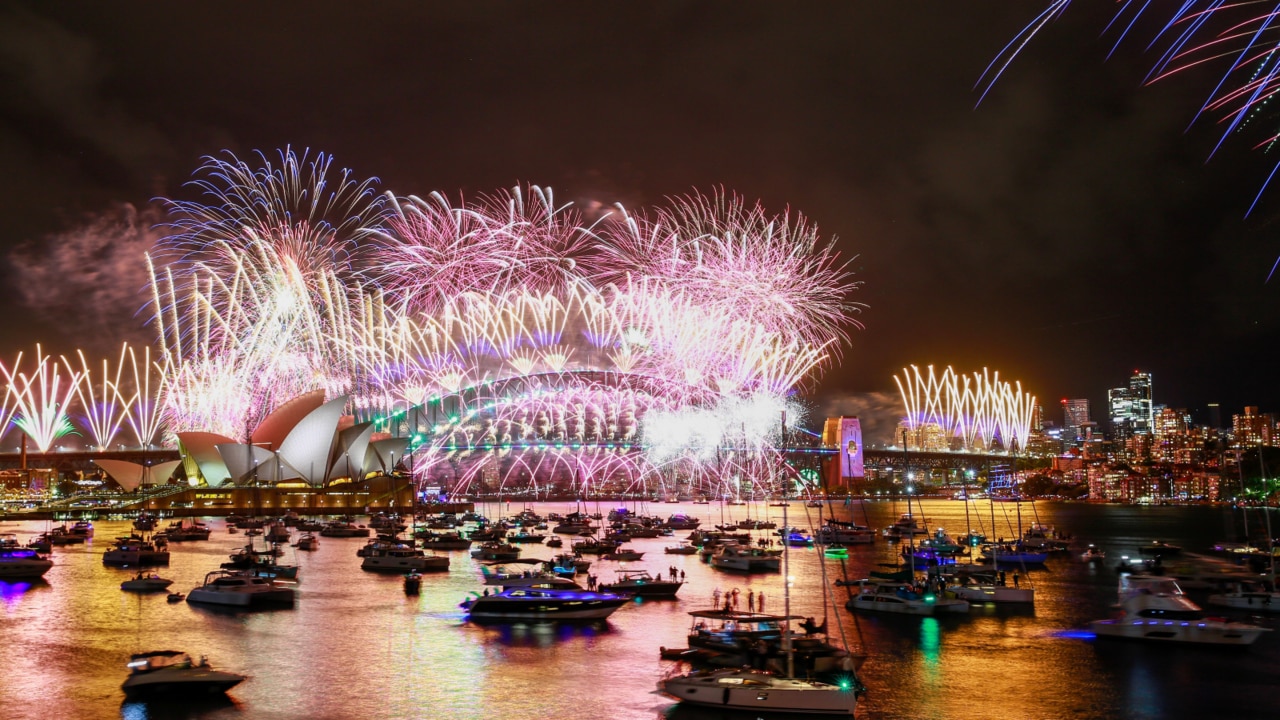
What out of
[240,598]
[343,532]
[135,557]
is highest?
[343,532]

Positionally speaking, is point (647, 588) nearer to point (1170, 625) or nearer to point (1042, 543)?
point (1170, 625)

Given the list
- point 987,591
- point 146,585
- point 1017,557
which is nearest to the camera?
point 987,591

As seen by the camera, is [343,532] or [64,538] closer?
[64,538]

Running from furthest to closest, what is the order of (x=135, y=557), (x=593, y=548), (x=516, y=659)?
(x=593, y=548) < (x=135, y=557) < (x=516, y=659)

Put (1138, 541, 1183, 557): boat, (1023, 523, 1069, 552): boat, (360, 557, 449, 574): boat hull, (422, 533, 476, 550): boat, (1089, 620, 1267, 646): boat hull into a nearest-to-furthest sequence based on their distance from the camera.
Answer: (1089, 620, 1267, 646): boat hull < (360, 557, 449, 574): boat hull < (1023, 523, 1069, 552): boat < (1138, 541, 1183, 557): boat < (422, 533, 476, 550): boat

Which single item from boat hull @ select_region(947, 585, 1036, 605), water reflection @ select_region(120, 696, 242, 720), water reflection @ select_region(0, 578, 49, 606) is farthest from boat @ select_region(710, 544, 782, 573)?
water reflection @ select_region(120, 696, 242, 720)

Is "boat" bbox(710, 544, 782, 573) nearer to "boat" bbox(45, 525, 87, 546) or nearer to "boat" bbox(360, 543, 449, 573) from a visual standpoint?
"boat" bbox(360, 543, 449, 573)

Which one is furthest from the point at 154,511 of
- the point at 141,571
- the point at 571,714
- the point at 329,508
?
the point at 571,714

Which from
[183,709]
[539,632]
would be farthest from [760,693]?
[539,632]

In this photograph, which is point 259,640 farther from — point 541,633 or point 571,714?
point 571,714
